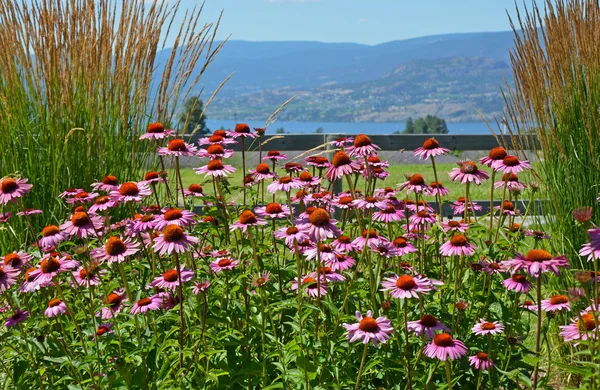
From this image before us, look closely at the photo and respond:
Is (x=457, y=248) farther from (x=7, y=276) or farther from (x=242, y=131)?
(x=7, y=276)

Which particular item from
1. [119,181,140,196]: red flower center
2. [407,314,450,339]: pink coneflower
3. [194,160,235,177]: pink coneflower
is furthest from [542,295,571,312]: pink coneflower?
[119,181,140,196]: red flower center

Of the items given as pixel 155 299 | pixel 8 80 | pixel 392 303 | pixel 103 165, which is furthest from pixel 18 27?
pixel 392 303

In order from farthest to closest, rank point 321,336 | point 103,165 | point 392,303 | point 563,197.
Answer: point 103,165, point 563,197, point 392,303, point 321,336

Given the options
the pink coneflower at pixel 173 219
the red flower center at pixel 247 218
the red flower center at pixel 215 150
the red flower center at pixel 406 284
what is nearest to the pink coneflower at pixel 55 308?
the pink coneflower at pixel 173 219

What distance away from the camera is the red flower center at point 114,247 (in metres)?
1.80

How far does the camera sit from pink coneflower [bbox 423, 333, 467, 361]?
1671mm

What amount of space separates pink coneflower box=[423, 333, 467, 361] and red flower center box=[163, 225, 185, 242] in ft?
2.36

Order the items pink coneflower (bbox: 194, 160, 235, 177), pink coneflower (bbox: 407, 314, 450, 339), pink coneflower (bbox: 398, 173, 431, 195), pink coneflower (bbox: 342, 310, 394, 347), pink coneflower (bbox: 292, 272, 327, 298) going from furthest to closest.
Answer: pink coneflower (bbox: 398, 173, 431, 195)
pink coneflower (bbox: 194, 160, 235, 177)
pink coneflower (bbox: 292, 272, 327, 298)
pink coneflower (bbox: 407, 314, 450, 339)
pink coneflower (bbox: 342, 310, 394, 347)

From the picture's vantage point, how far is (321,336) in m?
1.94

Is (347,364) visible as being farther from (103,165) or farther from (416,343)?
(103,165)

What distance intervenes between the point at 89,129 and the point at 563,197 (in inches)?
96.3

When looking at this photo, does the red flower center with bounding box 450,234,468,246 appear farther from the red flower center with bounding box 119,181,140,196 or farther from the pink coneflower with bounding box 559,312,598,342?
the red flower center with bounding box 119,181,140,196

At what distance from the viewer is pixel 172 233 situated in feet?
5.64

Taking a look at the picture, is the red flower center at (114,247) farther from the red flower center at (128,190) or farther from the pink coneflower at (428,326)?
the pink coneflower at (428,326)
